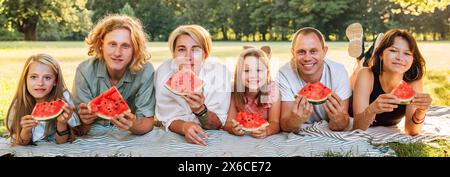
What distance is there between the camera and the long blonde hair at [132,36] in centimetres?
345

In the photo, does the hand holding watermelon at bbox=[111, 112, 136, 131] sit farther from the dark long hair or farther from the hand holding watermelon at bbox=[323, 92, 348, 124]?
the dark long hair

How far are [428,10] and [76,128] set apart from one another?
2185 mm

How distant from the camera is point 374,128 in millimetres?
3717

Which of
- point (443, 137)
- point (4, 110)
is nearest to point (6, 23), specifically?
point (4, 110)

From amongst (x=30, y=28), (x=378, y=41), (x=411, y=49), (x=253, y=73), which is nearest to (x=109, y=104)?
(x=30, y=28)

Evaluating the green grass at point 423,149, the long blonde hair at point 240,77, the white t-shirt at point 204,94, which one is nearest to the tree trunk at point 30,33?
the white t-shirt at point 204,94

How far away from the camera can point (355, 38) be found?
3.58m

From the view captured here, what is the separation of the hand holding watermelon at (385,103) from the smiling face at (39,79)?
185 cm

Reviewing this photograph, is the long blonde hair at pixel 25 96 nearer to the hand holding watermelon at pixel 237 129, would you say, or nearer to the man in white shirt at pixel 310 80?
the hand holding watermelon at pixel 237 129

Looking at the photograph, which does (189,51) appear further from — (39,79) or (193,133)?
(39,79)

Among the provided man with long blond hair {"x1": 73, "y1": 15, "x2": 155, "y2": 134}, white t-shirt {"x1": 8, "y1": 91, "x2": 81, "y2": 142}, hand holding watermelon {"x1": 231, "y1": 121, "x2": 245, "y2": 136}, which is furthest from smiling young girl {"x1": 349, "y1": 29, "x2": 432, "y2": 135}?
white t-shirt {"x1": 8, "y1": 91, "x2": 81, "y2": 142}

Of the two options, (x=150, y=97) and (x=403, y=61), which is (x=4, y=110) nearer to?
(x=150, y=97)

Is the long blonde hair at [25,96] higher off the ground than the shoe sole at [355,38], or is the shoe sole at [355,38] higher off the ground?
the shoe sole at [355,38]
